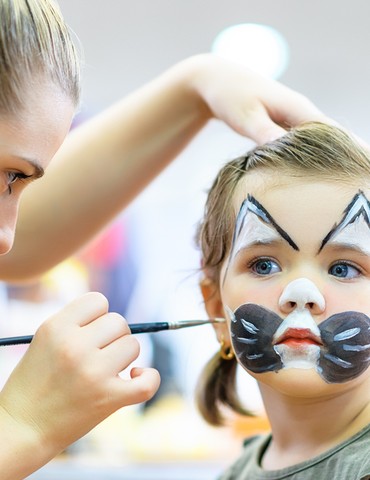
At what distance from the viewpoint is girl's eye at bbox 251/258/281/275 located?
875 mm

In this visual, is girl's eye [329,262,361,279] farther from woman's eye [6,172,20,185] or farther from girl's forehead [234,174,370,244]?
woman's eye [6,172,20,185]

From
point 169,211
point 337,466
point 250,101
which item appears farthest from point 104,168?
point 169,211

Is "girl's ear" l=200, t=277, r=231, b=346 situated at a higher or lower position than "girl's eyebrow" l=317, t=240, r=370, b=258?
lower

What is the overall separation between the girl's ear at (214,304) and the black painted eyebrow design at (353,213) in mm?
238

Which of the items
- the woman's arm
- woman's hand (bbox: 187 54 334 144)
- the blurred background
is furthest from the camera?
the blurred background

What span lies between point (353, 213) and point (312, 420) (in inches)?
10.8

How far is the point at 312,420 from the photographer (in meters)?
0.91

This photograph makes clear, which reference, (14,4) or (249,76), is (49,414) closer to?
(14,4)

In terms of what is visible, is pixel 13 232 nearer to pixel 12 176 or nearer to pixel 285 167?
pixel 12 176

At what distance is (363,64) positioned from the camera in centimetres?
222

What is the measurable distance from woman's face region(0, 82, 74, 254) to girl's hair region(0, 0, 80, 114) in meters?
0.01

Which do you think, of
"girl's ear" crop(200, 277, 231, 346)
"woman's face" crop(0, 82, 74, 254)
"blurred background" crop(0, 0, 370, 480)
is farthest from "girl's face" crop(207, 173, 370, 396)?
"blurred background" crop(0, 0, 370, 480)

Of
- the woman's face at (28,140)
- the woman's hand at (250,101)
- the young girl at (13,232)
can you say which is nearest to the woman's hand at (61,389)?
the young girl at (13,232)

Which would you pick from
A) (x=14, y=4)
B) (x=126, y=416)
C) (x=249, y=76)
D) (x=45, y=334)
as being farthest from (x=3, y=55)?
(x=126, y=416)
